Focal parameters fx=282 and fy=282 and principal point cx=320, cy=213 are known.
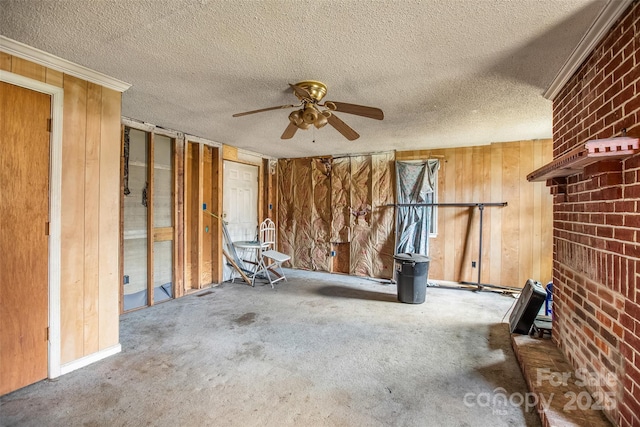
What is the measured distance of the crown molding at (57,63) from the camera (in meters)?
1.80

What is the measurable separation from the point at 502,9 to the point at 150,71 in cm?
236

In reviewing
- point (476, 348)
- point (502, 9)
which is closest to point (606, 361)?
point (476, 348)

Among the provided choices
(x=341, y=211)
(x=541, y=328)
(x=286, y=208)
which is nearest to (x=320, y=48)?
(x=541, y=328)

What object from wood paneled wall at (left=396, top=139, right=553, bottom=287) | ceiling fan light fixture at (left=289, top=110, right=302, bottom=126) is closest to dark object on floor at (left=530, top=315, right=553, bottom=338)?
wood paneled wall at (left=396, top=139, right=553, bottom=287)

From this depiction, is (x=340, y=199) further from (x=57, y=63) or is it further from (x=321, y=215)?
(x=57, y=63)

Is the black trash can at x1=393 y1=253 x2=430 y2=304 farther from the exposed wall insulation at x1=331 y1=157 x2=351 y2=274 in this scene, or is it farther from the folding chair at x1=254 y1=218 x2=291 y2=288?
the folding chair at x1=254 y1=218 x2=291 y2=288

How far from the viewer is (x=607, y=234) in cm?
155

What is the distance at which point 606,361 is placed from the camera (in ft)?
5.04

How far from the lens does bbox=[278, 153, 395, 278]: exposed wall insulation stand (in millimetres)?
5105

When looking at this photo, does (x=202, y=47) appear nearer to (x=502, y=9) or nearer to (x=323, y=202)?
(x=502, y=9)

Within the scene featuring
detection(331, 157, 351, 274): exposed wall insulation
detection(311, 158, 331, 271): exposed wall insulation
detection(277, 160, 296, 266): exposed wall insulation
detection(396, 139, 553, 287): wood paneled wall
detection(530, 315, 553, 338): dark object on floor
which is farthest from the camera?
detection(277, 160, 296, 266): exposed wall insulation

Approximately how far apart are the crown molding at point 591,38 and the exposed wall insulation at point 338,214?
2.97 metres

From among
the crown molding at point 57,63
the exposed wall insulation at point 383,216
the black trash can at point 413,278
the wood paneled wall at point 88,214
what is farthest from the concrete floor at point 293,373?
the crown molding at point 57,63

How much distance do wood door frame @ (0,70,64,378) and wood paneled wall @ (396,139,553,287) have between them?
14.8ft
